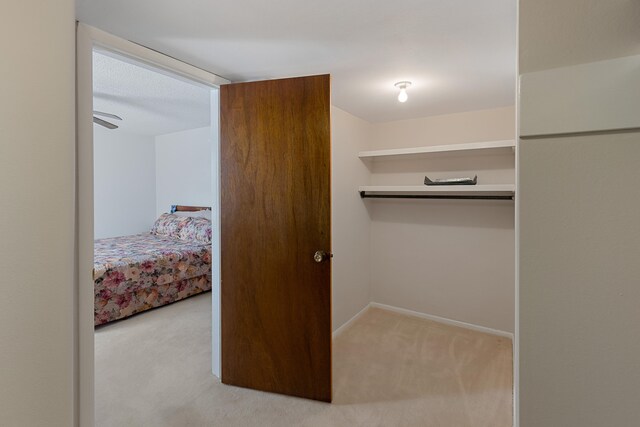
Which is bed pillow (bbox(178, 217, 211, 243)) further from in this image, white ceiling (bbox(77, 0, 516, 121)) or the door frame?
the door frame

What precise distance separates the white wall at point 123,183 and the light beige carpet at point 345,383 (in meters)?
2.52

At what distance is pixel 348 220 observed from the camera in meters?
3.08

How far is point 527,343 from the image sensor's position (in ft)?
2.58

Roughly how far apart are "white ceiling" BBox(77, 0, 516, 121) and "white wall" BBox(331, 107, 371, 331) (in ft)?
2.19

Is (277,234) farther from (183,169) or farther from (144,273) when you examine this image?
(183,169)

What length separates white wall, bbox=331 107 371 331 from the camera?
9.47 feet

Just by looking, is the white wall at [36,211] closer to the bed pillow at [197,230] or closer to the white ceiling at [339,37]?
the white ceiling at [339,37]

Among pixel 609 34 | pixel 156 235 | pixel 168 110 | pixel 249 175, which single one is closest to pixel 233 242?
pixel 249 175

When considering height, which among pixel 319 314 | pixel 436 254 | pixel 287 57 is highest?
pixel 287 57

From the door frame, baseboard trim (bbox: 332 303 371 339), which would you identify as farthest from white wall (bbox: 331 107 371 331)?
the door frame

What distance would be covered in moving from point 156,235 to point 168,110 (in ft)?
6.98

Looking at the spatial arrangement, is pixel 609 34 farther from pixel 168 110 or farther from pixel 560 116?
pixel 168 110

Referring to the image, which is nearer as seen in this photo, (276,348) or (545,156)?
(545,156)

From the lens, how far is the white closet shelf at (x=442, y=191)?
2.65m
